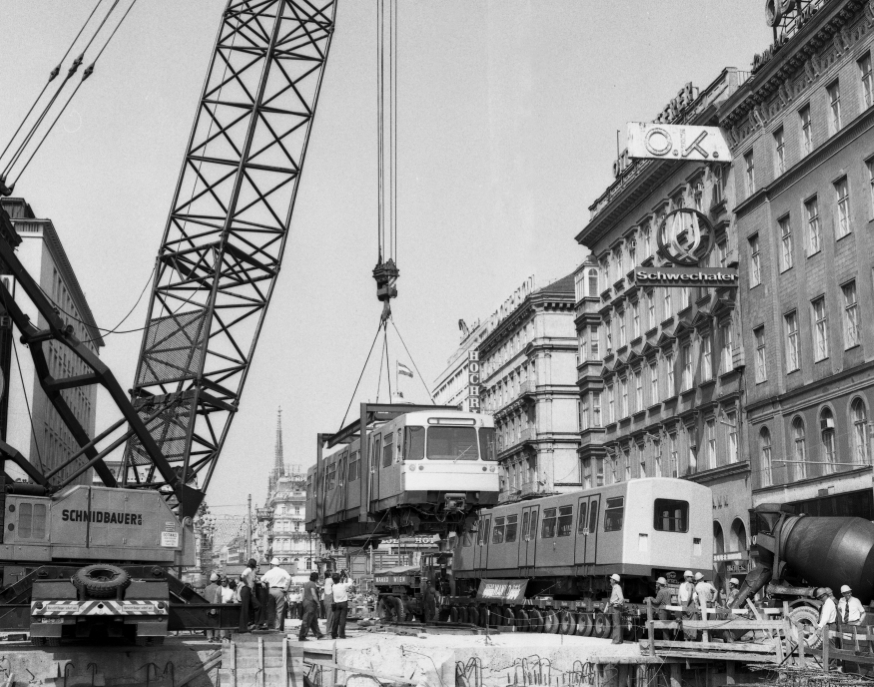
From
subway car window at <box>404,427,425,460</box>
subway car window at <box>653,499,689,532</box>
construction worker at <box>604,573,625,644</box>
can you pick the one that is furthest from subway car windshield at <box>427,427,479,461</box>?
construction worker at <box>604,573,625,644</box>

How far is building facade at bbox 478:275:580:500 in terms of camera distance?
254 ft

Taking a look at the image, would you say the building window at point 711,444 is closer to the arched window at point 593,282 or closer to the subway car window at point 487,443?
the arched window at point 593,282

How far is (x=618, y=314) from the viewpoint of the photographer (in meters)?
61.0

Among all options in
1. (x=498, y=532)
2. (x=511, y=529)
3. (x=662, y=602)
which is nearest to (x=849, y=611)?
(x=662, y=602)

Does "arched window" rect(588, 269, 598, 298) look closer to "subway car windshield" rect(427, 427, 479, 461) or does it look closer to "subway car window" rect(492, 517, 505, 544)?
"subway car window" rect(492, 517, 505, 544)

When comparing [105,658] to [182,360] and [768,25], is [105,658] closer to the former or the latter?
[182,360]

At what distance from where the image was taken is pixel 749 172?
157ft

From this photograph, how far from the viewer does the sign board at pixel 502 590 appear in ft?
111

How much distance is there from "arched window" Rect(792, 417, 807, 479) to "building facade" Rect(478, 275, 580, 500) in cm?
3315

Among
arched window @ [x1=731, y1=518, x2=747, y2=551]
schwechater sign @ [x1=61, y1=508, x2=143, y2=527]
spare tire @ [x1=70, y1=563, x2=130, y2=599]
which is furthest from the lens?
arched window @ [x1=731, y1=518, x2=747, y2=551]

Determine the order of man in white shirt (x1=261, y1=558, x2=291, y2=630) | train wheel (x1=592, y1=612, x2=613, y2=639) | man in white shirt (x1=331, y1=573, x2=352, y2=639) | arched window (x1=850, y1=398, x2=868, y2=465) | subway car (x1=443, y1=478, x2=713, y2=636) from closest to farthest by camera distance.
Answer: man in white shirt (x1=261, y1=558, x2=291, y2=630) → man in white shirt (x1=331, y1=573, x2=352, y2=639) → train wheel (x1=592, y1=612, x2=613, y2=639) → subway car (x1=443, y1=478, x2=713, y2=636) → arched window (x1=850, y1=398, x2=868, y2=465)

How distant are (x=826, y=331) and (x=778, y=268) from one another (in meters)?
4.30

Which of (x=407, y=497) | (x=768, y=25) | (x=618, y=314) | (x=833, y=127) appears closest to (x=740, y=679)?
(x=407, y=497)

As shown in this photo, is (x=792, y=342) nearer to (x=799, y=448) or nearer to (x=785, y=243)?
(x=785, y=243)
